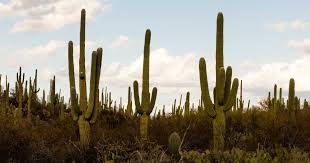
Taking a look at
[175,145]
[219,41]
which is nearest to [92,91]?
[219,41]

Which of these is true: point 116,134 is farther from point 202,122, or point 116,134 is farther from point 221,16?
point 221,16

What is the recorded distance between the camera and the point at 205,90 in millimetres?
13844

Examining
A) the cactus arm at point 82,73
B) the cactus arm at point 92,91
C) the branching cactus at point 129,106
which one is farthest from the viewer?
the branching cactus at point 129,106

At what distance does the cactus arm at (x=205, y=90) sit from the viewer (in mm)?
13719

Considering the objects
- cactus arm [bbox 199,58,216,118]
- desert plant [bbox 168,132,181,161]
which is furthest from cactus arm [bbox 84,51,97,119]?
desert plant [bbox 168,132,181,161]

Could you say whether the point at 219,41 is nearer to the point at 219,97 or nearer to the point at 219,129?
the point at 219,97

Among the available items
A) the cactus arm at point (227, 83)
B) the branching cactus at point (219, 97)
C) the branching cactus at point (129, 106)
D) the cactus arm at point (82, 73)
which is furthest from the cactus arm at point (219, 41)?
the branching cactus at point (129, 106)

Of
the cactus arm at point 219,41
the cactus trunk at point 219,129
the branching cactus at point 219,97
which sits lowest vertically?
the cactus trunk at point 219,129

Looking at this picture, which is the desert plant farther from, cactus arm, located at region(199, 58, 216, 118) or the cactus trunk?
the cactus trunk

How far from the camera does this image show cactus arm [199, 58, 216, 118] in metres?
13.7

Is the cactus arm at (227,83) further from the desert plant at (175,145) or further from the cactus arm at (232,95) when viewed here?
the desert plant at (175,145)

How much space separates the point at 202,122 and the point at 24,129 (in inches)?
246

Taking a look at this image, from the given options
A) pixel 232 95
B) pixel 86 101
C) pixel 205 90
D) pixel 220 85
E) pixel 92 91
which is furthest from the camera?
pixel 86 101

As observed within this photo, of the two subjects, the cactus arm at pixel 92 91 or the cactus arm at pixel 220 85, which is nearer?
the cactus arm at pixel 220 85
